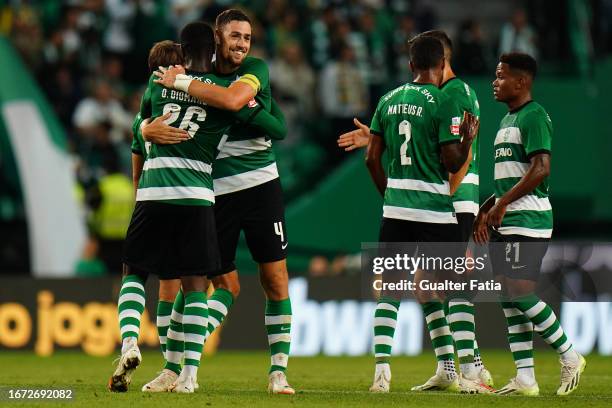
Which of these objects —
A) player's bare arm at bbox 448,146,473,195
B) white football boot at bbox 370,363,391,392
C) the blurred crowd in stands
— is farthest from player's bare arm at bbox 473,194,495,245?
the blurred crowd in stands

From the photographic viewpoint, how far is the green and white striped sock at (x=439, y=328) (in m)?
8.96

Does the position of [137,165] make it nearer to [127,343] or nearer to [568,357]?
[127,343]

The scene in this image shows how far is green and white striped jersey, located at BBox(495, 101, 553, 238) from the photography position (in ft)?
29.1

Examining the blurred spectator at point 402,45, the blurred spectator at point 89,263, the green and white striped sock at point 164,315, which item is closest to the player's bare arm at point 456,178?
the green and white striped sock at point 164,315

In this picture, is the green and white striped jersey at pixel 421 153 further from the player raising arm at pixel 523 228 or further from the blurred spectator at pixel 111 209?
the blurred spectator at pixel 111 209

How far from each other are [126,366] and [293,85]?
10270 mm

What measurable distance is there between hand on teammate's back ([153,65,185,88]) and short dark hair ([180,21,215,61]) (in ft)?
0.39

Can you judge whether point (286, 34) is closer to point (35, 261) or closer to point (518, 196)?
point (35, 261)

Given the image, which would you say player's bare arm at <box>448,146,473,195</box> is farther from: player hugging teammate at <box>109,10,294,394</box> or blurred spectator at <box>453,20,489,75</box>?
blurred spectator at <box>453,20,489,75</box>

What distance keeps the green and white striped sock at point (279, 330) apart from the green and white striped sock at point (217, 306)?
1.20ft

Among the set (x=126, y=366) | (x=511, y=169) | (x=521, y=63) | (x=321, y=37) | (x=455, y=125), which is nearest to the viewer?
(x=126, y=366)

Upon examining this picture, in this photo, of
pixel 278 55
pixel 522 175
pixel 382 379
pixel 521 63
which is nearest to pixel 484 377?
pixel 382 379

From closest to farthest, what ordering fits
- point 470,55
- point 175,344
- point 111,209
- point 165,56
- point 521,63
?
1. point 175,344
2. point 165,56
3. point 521,63
4. point 111,209
5. point 470,55

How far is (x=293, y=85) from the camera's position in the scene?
17.9 metres
